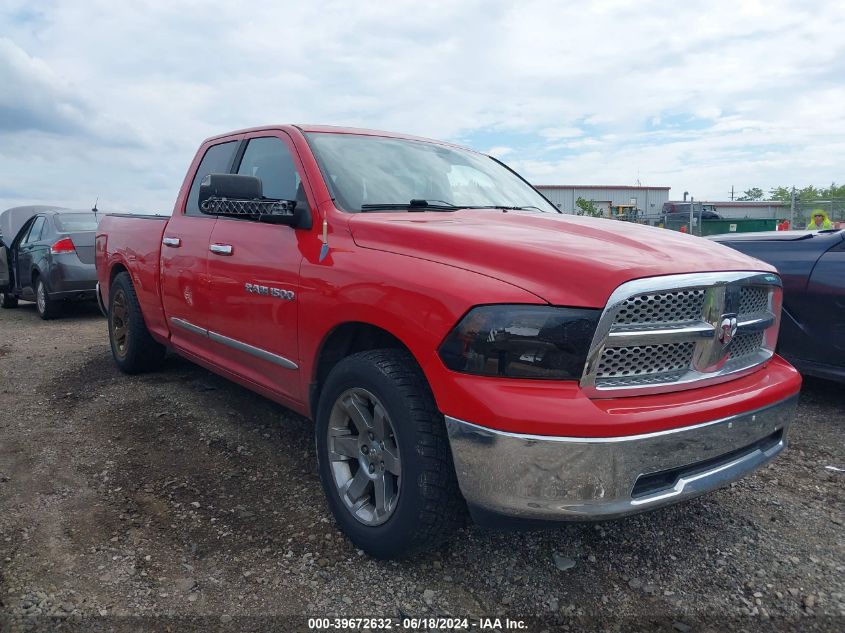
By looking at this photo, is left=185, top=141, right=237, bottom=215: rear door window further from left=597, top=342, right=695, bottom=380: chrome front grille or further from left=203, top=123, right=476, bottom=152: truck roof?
left=597, top=342, right=695, bottom=380: chrome front grille

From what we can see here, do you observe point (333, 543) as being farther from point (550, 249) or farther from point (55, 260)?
point (55, 260)

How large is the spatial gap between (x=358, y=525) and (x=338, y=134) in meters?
2.10

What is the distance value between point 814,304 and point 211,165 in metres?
4.10

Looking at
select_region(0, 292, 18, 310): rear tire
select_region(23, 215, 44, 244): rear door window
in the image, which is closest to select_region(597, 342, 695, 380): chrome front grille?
select_region(23, 215, 44, 244): rear door window

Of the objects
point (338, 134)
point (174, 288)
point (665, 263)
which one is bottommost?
point (174, 288)

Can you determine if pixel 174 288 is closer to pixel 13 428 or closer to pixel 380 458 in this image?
pixel 13 428

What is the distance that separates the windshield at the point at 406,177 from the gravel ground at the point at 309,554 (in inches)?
58.7

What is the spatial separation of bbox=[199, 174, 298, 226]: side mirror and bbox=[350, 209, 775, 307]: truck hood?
403 mm

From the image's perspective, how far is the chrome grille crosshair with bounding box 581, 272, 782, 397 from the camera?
211cm

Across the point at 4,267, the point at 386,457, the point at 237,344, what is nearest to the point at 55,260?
the point at 4,267

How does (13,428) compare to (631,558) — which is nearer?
(631,558)

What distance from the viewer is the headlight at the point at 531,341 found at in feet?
6.85

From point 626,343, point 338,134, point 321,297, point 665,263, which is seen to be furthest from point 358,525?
point 338,134

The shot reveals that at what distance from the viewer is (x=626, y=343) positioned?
7.00 feet
